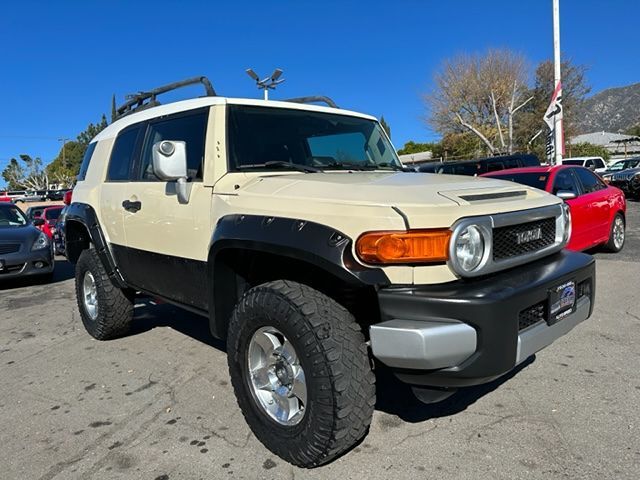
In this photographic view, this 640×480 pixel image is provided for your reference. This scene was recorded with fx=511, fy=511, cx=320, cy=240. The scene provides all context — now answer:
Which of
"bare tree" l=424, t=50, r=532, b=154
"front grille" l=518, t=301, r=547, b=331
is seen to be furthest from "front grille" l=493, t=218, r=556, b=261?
"bare tree" l=424, t=50, r=532, b=154

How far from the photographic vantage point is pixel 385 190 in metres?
2.64

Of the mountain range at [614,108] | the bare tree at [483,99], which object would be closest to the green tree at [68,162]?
the bare tree at [483,99]

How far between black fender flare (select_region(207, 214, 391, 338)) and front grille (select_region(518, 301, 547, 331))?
72 centimetres

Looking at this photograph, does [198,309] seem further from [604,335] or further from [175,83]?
[604,335]

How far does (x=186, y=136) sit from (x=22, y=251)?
6424 mm

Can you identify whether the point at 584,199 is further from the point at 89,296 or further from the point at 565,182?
the point at 89,296

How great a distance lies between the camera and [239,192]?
304 cm

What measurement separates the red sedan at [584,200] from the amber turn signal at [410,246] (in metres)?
5.21

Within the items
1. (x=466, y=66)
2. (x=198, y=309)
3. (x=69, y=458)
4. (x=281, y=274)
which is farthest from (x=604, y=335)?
(x=466, y=66)

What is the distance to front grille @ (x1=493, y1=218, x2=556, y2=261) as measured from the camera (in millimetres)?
2633

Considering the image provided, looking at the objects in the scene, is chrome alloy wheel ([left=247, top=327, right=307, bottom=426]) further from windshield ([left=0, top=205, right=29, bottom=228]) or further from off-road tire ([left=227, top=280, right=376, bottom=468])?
windshield ([left=0, top=205, right=29, bottom=228])

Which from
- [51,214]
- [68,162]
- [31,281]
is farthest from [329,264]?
[68,162]

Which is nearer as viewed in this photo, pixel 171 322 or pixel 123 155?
pixel 123 155

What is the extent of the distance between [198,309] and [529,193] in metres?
2.32
